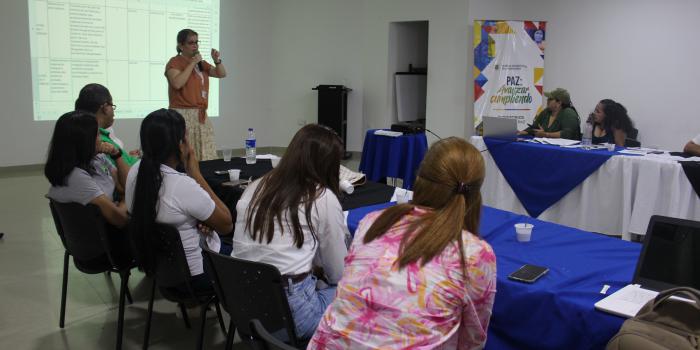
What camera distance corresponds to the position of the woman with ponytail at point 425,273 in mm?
1385

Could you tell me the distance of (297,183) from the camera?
204 centimetres

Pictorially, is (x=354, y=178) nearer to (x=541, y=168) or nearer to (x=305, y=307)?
(x=305, y=307)

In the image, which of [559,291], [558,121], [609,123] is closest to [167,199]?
[559,291]

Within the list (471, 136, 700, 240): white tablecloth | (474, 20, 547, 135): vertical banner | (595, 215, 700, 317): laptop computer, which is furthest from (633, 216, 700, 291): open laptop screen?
(474, 20, 547, 135): vertical banner

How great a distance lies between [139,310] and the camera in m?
3.31

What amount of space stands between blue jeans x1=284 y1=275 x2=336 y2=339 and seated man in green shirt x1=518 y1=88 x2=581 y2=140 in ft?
13.4

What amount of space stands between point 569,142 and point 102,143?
3621 millimetres

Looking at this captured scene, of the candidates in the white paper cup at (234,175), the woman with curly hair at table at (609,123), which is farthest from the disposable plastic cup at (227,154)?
the woman with curly hair at table at (609,123)

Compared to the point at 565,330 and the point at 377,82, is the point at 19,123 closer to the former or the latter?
the point at 377,82

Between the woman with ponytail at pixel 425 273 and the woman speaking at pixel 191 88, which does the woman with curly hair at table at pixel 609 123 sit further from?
the woman with ponytail at pixel 425 273

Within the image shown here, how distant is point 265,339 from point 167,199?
120 cm

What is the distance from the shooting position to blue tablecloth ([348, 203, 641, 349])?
1730 millimetres

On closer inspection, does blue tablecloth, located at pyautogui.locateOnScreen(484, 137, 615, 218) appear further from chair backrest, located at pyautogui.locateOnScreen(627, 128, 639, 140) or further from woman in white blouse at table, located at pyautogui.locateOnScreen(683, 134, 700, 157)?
A: chair backrest, located at pyautogui.locateOnScreen(627, 128, 639, 140)

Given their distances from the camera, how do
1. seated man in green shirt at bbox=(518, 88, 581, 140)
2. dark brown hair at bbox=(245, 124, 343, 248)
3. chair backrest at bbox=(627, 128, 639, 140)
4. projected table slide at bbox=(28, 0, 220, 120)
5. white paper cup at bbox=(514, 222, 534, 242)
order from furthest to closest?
projected table slide at bbox=(28, 0, 220, 120), chair backrest at bbox=(627, 128, 639, 140), seated man in green shirt at bbox=(518, 88, 581, 140), white paper cup at bbox=(514, 222, 534, 242), dark brown hair at bbox=(245, 124, 343, 248)
